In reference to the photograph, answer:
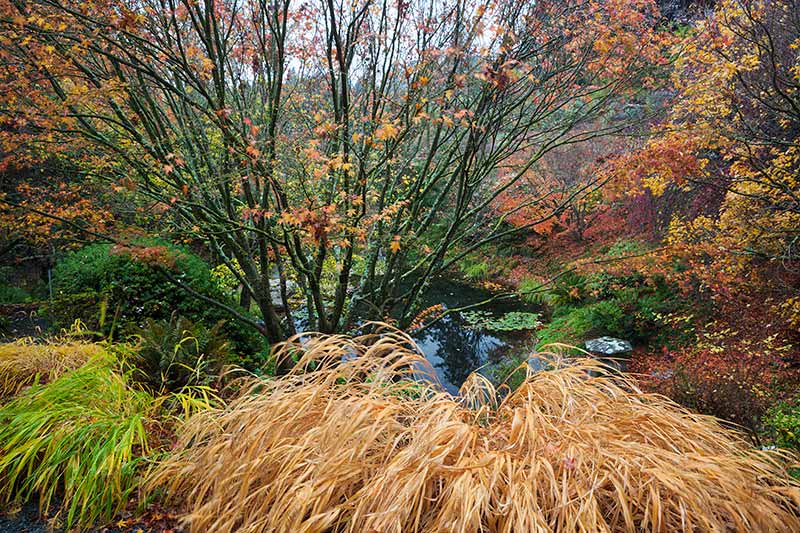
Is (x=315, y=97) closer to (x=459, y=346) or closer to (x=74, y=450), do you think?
(x=74, y=450)

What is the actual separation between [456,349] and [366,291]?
15.7 ft

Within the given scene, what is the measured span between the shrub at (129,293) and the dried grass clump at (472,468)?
3142 mm

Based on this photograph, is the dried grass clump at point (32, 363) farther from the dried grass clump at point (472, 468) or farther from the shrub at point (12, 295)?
the shrub at point (12, 295)

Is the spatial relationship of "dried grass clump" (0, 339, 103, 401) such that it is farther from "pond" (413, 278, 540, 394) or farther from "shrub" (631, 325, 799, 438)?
"pond" (413, 278, 540, 394)

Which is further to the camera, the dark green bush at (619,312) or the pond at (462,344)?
the pond at (462,344)

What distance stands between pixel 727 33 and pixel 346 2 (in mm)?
4690

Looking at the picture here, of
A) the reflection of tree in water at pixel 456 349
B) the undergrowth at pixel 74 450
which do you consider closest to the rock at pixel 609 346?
the reflection of tree in water at pixel 456 349

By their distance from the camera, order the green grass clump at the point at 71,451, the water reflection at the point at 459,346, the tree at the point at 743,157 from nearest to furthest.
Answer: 1. the green grass clump at the point at 71,451
2. the tree at the point at 743,157
3. the water reflection at the point at 459,346

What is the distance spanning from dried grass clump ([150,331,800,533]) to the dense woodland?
14 millimetres

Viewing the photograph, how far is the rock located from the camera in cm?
780

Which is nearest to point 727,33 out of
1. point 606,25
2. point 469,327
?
point 606,25

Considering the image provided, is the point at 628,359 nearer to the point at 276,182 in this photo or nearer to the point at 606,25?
the point at 606,25

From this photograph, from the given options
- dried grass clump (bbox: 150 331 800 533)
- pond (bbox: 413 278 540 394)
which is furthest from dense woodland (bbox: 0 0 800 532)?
pond (bbox: 413 278 540 394)

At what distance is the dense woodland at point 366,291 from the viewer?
186 centimetres
